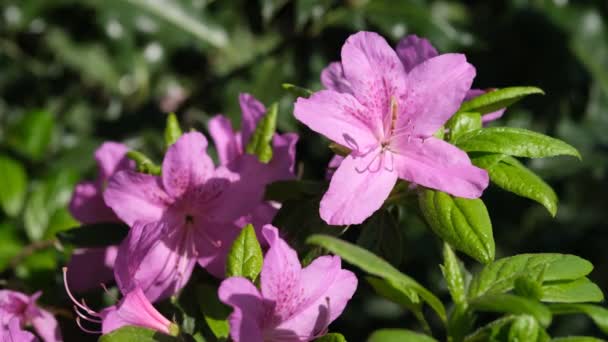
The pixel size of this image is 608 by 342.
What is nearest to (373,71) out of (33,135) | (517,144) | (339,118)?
(339,118)

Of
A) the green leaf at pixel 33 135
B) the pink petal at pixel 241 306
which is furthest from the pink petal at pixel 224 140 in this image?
the green leaf at pixel 33 135

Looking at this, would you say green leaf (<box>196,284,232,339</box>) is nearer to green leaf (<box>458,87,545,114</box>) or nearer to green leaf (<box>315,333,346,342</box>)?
green leaf (<box>315,333,346,342</box>)

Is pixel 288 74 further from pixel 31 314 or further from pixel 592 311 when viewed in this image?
pixel 592 311

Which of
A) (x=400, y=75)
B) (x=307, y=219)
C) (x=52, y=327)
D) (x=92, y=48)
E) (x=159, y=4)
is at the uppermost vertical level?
(x=400, y=75)

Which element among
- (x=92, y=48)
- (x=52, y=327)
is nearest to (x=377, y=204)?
(x=52, y=327)

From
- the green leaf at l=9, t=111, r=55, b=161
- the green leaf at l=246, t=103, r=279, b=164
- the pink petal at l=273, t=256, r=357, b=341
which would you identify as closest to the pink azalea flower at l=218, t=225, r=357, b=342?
the pink petal at l=273, t=256, r=357, b=341

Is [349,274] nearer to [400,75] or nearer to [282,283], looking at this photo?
[282,283]
